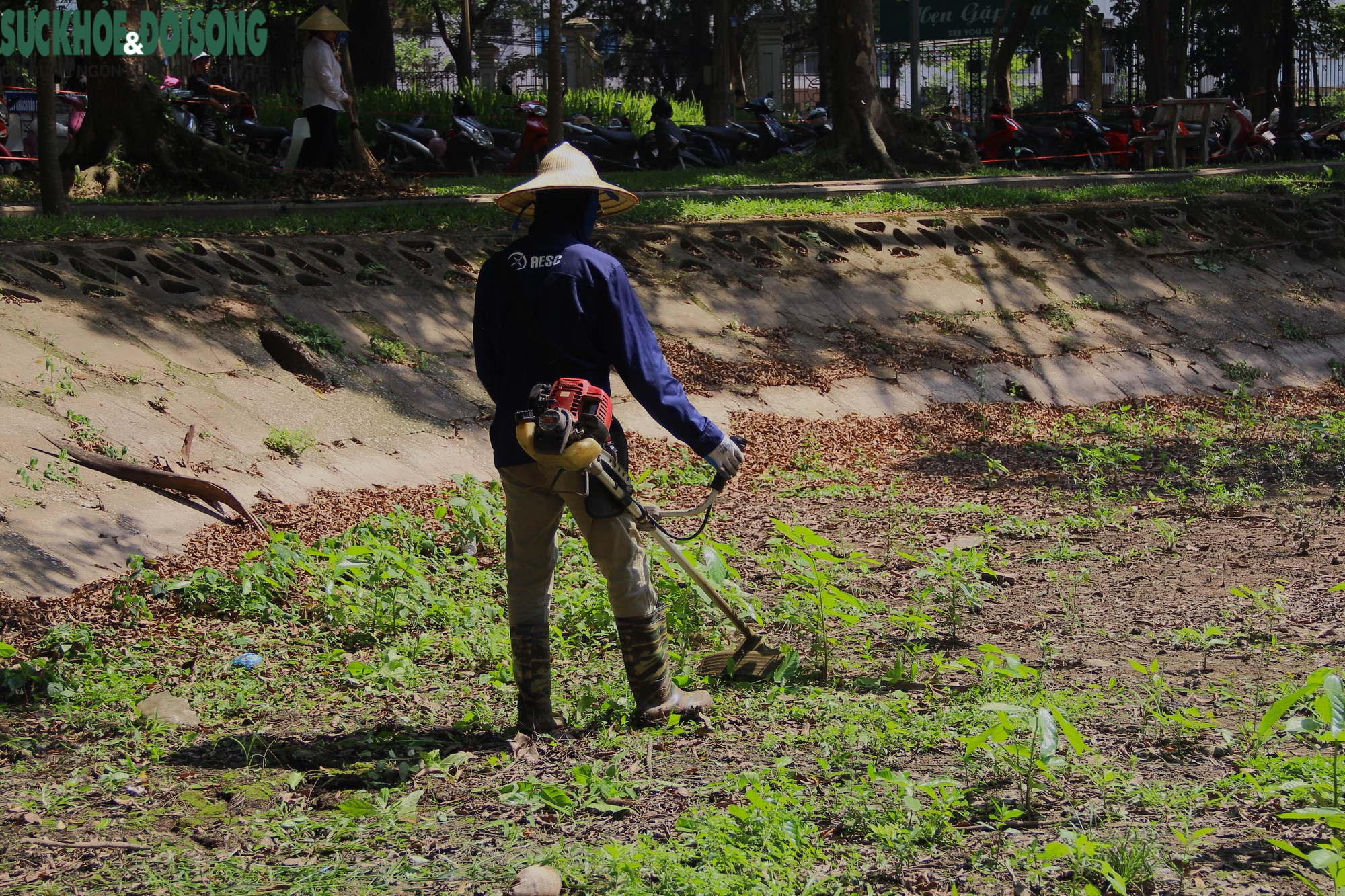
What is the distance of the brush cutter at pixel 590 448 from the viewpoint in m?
4.04

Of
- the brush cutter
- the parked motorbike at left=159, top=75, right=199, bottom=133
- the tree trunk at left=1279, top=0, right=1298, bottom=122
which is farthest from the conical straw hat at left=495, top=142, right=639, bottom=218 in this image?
the tree trunk at left=1279, top=0, right=1298, bottom=122

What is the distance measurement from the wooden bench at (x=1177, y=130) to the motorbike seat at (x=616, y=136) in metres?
7.76

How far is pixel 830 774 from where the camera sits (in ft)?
12.6

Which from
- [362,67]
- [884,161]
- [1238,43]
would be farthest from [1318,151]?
[362,67]

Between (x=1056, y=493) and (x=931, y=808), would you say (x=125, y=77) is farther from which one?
(x=931, y=808)

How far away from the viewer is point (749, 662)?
4.82 metres

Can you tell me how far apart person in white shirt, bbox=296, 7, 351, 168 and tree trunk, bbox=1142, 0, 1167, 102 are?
17.6 m

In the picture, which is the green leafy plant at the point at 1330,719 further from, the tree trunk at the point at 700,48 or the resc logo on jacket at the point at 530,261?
the tree trunk at the point at 700,48

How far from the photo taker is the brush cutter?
4.04m

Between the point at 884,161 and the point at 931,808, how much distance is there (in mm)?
13555

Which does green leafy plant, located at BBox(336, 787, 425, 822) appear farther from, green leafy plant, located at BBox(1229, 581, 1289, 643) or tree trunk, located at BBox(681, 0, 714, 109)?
tree trunk, located at BBox(681, 0, 714, 109)

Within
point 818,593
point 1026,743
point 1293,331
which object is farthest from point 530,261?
point 1293,331

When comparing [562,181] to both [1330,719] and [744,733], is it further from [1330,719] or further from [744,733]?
[1330,719]

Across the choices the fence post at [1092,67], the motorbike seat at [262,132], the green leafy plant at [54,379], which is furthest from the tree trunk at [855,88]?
the fence post at [1092,67]
